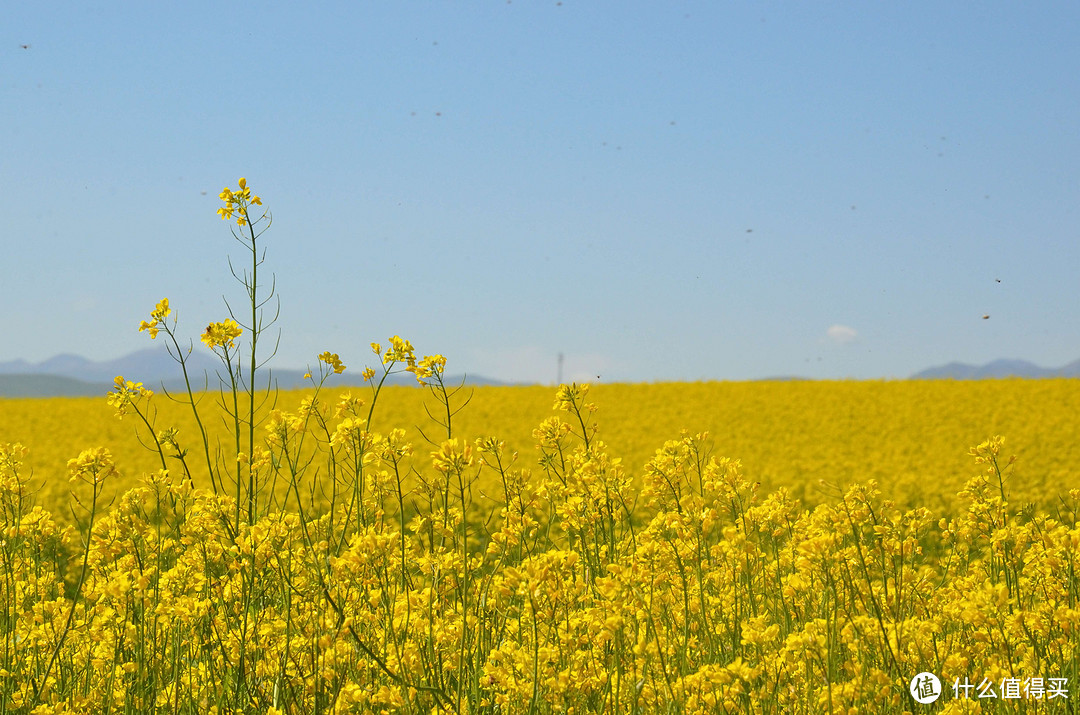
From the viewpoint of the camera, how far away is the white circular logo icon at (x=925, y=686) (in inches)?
116

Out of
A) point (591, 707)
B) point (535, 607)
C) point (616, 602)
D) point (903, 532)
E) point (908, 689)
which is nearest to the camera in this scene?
point (535, 607)

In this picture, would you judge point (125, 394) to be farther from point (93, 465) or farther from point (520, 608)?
point (520, 608)

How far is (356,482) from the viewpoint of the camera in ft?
10.2

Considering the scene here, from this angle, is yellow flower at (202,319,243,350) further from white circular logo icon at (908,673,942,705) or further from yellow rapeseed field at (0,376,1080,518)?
yellow rapeseed field at (0,376,1080,518)

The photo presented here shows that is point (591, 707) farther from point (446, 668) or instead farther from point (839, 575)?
point (839, 575)

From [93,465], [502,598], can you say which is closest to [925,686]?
[502,598]

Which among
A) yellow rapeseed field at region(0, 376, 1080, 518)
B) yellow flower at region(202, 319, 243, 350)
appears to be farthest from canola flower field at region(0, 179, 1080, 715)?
yellow rapeseed field at region(0, 376, 1080, 518)

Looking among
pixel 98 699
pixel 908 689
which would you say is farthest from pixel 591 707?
pixel 98 699

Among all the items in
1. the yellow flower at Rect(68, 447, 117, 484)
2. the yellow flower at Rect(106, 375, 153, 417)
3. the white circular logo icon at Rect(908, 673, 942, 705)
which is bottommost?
the white circular logo icon at Rect(908, 673, 942, 705)

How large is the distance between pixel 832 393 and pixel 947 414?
8.88 feet

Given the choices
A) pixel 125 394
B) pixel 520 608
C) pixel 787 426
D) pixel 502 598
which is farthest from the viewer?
pixel 787 426

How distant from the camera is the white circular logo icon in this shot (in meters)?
2.95

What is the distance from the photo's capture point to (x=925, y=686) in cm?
303

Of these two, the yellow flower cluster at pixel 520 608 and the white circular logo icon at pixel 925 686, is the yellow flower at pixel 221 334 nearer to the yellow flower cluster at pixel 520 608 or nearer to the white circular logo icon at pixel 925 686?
the yellow flower cluster at pixel 520 608
